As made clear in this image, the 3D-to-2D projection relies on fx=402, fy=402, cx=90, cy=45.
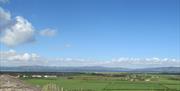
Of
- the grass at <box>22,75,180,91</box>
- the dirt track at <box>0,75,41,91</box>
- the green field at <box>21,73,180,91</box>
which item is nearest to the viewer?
the dirt track at <box>0,75,41,91</box>

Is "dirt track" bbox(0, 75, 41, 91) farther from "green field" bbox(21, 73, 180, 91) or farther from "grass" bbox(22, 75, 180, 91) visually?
"grass" bbox(22, 75, 180, 91)

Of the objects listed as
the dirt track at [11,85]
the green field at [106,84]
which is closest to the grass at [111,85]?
the green field at [106,84]

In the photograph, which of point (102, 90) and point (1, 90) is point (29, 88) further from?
point (102, 90)

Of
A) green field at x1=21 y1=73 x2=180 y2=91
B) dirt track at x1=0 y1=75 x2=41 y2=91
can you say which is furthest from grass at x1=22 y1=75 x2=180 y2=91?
dirt track at x1=0 y1=75 x2=41 y2=91

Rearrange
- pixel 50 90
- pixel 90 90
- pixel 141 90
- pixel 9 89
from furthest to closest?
pixel 141 90 → pixel 90 90 → pixel 50 90 → pixel 9 89

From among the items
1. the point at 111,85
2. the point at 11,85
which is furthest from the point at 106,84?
the point at 11,85

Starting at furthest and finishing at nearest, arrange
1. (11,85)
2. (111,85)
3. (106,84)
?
(106,84) → (111,85) → (11,85)

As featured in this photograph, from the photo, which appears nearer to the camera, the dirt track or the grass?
the dirt track

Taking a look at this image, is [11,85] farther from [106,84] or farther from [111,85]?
[106,84]

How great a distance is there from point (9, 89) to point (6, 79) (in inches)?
37.6

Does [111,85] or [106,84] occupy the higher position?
[106,84]

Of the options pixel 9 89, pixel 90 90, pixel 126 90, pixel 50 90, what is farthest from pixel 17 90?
pixel 126 90

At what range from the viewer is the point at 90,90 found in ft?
196

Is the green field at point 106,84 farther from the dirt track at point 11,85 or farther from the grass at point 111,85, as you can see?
the dirt track at point 11,85
